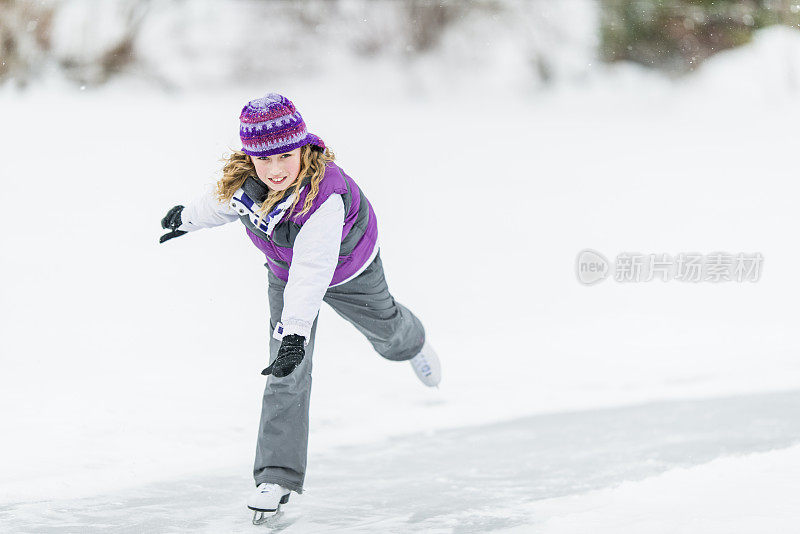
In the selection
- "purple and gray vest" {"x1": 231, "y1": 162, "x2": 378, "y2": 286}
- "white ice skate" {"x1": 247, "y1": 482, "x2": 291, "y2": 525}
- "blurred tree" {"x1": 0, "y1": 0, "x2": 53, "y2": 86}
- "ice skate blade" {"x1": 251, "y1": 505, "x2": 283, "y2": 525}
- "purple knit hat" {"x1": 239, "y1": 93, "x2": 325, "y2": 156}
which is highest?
"blurred tree" {"x1": 0, "y1": 0, "x2": 53, "y2": 86}

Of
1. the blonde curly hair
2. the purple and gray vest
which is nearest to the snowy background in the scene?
the purple and gray vest

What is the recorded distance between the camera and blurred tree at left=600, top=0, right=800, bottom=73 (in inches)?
352

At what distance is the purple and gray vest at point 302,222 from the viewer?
7.98 ft

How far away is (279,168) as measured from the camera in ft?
7.97

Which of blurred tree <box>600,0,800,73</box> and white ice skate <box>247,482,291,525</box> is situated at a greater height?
blurred tree <box>600,0,800,73</box>

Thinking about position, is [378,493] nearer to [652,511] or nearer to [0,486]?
[652,511]

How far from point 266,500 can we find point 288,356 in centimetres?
50

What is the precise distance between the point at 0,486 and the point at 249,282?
246 cm

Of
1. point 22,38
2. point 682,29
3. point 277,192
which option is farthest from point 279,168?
point 682,29

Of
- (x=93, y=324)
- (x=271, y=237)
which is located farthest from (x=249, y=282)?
(x=271, y=237)

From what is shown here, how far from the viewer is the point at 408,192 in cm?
679

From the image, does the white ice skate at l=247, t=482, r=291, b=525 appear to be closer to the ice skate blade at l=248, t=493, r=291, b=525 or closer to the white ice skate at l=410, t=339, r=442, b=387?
the ice skate blade at l=248, t=493, r=291, b=525

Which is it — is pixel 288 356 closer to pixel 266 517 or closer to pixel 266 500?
pixel 266 500

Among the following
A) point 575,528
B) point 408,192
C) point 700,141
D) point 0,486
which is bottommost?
point 575,528
